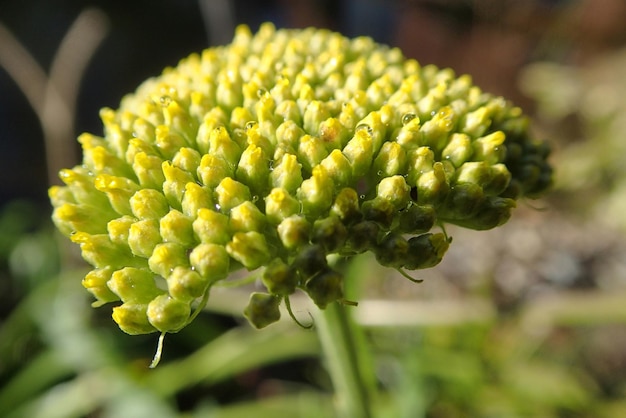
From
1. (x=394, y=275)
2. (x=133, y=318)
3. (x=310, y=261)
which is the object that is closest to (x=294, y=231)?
(x=310, y=261)

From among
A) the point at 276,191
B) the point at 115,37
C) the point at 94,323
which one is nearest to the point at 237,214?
the point at 276,191

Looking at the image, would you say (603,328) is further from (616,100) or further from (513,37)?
(513,37)

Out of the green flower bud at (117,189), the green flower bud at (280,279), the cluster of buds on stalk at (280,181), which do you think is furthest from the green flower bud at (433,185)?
the green flower bud at (117,189)

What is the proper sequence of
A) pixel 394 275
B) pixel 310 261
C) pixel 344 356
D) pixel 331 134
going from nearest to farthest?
pixel 310 261 → pixel 331 134 → pixel 344 356 → pixel 394 275

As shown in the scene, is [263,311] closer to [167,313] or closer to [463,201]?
[167,313]

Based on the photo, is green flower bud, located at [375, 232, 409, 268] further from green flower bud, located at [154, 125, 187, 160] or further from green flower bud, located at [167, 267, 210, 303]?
green flower bud, located at [154, 125, 187, 160]

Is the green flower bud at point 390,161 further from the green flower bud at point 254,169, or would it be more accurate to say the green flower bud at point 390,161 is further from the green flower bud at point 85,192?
the green flower bud at point 85,192

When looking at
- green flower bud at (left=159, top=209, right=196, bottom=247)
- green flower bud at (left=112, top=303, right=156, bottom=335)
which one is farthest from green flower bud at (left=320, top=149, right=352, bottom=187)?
green flower bud at (left=112, top=303, right=156, bottom=335)
